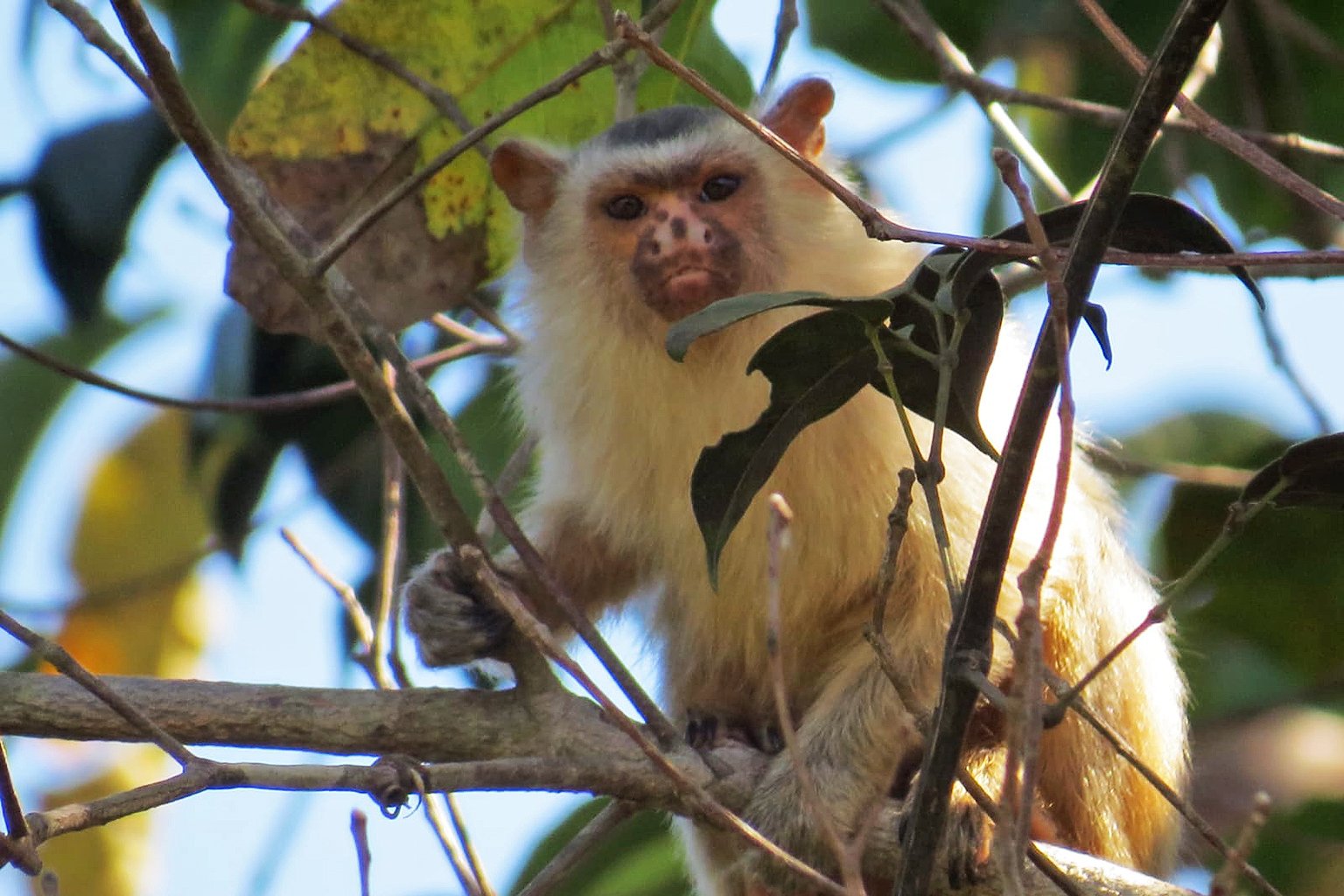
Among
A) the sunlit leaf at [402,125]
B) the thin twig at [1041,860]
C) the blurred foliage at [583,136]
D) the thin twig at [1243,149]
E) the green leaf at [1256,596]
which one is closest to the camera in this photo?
the thin twig at [1243,149]

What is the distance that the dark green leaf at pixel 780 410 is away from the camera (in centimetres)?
276

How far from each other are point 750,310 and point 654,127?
2228 mm

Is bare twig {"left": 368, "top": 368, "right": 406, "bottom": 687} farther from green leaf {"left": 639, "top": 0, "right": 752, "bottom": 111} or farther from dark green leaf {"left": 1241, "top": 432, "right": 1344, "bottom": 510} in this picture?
dark green leaf {"left": 1241, "top": 432, "right": 1344, "bottom": 510}

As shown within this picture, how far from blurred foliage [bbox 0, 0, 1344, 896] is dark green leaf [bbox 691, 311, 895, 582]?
2.36m

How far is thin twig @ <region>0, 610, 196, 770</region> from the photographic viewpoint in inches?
100

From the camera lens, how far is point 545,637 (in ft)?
8.80

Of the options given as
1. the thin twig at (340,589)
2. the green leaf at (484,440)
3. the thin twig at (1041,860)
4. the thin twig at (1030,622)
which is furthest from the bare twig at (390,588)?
the thin twig at (1030,622)

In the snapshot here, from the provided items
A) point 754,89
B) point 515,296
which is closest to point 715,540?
point 515,296

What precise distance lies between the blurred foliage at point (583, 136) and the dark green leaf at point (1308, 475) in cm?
256

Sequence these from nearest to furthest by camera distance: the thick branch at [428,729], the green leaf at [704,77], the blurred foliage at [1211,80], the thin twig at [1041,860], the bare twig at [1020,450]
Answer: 1. the bare twig at [1020,450]
2. the thin twig at [1041,860]
3. the thick branch at [428,729]
4. the green leaf at [704,77]
5. the blurred foliage at [1211,80]

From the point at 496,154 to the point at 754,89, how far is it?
944 mm

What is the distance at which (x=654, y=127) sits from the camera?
473 cm

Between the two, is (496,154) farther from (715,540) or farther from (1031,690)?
(1031,690)

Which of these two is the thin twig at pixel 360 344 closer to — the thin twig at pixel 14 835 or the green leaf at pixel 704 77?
the thin twig at pixel 14 835
